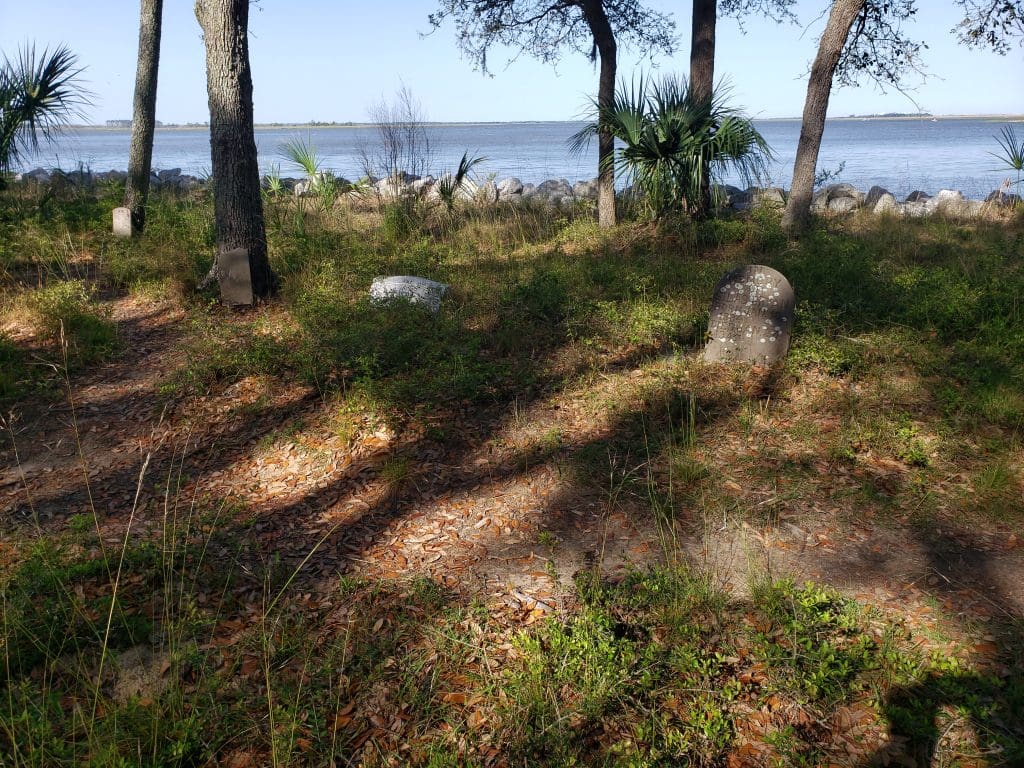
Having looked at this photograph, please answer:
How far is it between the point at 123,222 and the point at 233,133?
405 cm

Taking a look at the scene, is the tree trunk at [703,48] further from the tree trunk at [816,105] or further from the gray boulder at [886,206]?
the gray boulder at [886,206]

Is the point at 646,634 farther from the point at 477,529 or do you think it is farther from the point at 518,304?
the point at 518,304

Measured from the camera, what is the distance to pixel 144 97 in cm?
1096

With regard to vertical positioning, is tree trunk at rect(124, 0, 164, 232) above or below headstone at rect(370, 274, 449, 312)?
above

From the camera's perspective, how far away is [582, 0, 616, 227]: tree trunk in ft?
33.8

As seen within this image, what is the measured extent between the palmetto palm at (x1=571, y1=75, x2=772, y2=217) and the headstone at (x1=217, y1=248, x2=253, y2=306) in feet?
17.7

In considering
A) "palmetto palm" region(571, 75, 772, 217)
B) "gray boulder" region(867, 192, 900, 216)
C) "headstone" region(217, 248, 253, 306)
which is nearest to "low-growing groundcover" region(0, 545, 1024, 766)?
"headstone" region(217, 248, 253, 306)

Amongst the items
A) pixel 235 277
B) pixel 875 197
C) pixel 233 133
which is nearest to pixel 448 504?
pixel 235 277

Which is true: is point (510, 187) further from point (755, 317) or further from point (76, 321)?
point (755, 317)

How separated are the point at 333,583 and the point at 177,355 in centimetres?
377

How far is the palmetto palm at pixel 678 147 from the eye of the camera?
9.49 metres

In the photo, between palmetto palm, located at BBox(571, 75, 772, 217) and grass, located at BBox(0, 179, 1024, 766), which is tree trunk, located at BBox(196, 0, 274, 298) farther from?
palmetto palm, located at BBox(571, 75, 772, 217)

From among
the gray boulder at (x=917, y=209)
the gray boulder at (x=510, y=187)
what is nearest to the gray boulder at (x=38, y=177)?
the gray boulder at (x=510, y=187)

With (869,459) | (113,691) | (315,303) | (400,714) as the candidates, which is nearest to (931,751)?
(400,714)
